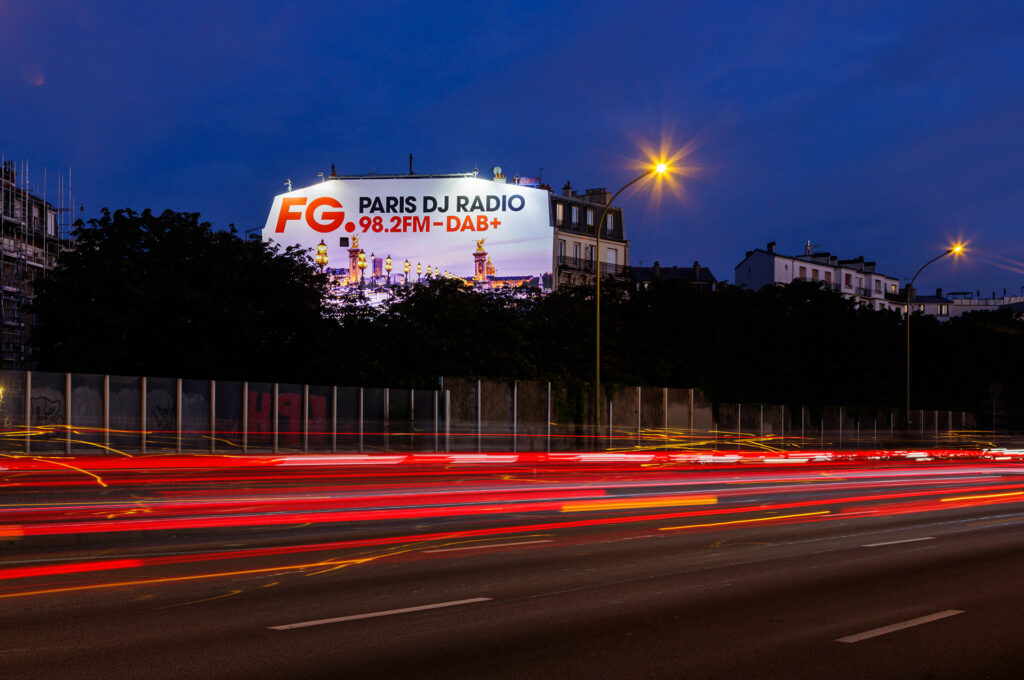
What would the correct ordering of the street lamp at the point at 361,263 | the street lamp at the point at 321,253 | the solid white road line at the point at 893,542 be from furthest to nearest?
1. the street lamp at the point at 361,263
2. the street lamp at the point at 321,253
3. the solid white road line at the point at 893,542

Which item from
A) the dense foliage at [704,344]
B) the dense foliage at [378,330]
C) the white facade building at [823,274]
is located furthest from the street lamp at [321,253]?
the white facade building at [823,274]

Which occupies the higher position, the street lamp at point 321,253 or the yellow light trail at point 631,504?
the street lamp at point 321,253

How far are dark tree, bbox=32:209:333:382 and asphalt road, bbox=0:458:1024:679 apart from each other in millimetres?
29673

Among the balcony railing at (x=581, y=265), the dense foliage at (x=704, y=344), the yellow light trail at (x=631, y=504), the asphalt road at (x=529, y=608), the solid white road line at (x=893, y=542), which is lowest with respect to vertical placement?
the yellow light trail at (x=631, y=504)

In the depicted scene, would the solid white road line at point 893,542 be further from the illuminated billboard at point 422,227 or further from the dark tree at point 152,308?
the illuminated billboard at point 422,227

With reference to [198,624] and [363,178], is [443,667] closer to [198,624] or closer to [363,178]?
[198,624]

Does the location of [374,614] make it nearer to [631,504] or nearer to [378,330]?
[631,504]

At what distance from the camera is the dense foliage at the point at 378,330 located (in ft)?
145

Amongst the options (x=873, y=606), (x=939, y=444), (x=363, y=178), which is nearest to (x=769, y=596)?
(x=873, y=606)

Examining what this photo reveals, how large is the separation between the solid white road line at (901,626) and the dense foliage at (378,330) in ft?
107

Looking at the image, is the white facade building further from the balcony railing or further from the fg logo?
the fg logo

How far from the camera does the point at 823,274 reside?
400ft

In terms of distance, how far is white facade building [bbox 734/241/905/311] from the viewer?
115m

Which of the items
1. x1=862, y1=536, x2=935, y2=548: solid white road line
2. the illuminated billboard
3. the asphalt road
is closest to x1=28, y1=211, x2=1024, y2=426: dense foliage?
the illuminated billboard
